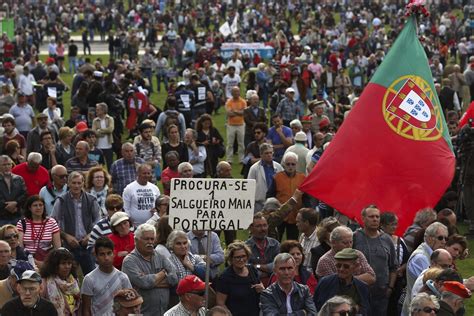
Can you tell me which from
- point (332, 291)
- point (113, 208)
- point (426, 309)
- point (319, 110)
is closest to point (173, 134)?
point (319, 110)

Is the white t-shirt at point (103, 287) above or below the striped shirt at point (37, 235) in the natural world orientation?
above

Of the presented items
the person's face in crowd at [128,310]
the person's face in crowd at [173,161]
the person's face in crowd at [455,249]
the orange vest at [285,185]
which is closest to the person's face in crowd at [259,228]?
the person's face in crowd at [455,249]

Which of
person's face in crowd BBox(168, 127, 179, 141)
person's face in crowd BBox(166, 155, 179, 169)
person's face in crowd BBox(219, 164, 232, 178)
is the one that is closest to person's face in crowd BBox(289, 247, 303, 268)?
person's face in crowd BBox(219, 164, 232, 178)

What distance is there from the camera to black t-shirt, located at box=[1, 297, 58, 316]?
1060 centimetres

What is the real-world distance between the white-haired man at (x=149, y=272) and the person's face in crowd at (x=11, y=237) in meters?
1.10

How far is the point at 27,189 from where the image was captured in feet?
53.8

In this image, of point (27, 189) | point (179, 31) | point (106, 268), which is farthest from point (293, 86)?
point (179, 31)

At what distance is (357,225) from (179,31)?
145ft

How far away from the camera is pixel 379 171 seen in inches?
568

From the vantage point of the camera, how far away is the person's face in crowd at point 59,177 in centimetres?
1535

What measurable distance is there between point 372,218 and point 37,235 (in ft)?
11.4

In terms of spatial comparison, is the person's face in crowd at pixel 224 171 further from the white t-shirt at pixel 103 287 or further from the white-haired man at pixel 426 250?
the white t-shirt at pixel 103 287

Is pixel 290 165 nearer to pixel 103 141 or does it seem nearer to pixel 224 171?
pixel 224 171

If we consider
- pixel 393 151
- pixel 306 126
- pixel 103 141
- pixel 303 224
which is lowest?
pixel 103 141
